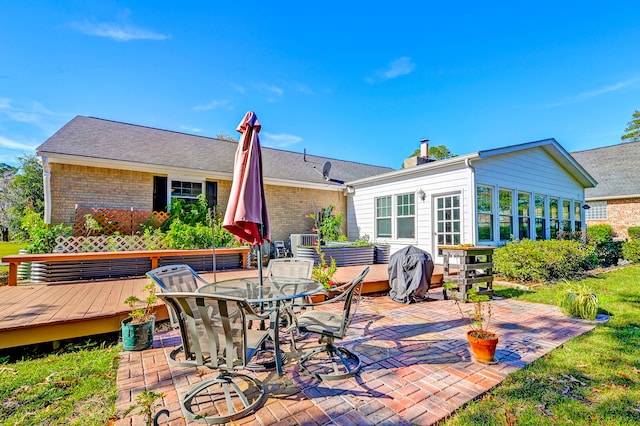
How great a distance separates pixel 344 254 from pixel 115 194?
751cm

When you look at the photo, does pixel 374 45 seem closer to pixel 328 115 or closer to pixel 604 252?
pixel 328 115

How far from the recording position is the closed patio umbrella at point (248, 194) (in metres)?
3.29

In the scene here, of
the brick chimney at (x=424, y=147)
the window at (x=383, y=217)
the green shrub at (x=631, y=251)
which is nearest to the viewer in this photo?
the window at (x=383, y=217)

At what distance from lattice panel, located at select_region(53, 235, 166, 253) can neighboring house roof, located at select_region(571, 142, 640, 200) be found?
76.5ft

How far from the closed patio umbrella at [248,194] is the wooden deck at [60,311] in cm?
203

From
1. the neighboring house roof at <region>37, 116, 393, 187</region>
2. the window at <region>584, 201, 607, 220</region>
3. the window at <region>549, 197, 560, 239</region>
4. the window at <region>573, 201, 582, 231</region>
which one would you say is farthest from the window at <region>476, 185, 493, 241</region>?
the window at <region>584, 201, 607, 220</region>

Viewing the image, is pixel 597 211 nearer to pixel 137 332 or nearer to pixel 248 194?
pixel 248 194

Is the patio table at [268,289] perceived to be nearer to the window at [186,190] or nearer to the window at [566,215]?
the window at [186,190]

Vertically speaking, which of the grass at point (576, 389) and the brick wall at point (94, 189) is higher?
the brick wall at point (94, 189)

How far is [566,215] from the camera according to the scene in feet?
39.4

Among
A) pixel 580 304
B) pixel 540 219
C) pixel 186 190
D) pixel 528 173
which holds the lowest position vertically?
pixel 580 304

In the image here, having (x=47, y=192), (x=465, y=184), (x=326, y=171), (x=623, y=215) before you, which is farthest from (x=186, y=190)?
(x=623, y=215)

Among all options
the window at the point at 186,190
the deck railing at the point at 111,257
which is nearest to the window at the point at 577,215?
the deck railing at the point at 111,257

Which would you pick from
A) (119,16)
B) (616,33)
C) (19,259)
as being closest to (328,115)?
(119,16)
